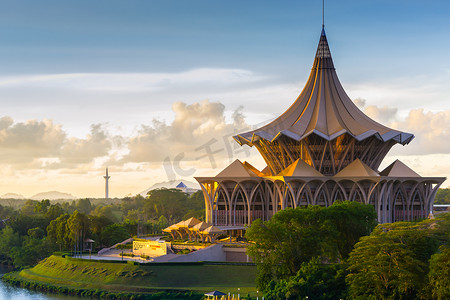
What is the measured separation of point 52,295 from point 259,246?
23458 millimetres

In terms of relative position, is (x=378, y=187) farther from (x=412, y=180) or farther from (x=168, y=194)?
(x=168, y=194)

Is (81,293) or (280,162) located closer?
(81,293)

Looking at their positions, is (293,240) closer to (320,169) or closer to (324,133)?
(324,133)

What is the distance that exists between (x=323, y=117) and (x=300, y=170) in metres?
8.19

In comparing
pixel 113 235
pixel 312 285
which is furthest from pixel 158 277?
pixel 113 235

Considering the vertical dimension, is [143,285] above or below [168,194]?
below

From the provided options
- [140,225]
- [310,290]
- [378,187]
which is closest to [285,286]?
[310,290]

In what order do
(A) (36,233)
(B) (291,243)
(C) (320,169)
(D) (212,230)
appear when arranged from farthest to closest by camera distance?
1. (A) (36,233)
2. (C) (320,169)
3. (D) (212,230)
4. (B) (291,243)

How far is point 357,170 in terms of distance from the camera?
86.8 meters

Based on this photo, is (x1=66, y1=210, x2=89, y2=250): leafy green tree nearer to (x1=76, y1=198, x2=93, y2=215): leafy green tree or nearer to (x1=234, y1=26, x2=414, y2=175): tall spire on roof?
(x1=234, y1=26, x2=414, y2=175): tall spire on roof

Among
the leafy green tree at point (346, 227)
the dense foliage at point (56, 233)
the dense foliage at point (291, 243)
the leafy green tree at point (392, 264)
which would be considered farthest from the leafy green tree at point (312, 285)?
the dense foliage at point (56, 233)

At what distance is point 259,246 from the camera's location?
6103 cm

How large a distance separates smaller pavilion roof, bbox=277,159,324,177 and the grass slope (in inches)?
725

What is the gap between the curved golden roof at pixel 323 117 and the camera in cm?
8812
